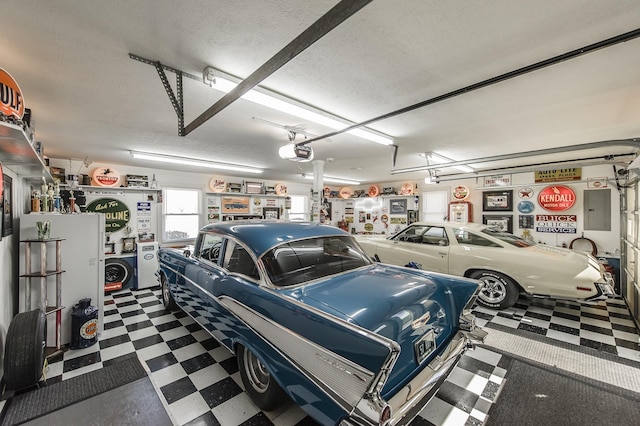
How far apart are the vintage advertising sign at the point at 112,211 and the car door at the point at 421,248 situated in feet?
20.3

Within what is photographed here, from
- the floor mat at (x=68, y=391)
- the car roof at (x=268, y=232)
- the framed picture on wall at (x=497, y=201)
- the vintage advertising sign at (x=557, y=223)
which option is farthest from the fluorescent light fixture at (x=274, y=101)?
the vintage advertising sign at (x=557, y=223)

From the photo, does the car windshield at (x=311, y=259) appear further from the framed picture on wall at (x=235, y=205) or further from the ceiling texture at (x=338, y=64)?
the framed picture on wall at (x=235, y=205)

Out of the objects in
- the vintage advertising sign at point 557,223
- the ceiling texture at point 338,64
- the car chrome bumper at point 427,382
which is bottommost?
the car chrome bumper at point 427,382

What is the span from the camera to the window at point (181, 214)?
6773mm

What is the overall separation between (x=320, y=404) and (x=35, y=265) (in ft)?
12.6

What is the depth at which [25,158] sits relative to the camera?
8.31ft

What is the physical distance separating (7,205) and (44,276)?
84 centimetres

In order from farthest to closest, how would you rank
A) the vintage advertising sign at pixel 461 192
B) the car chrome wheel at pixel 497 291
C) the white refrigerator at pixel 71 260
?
the vintage advertising sign at pixel 461 192 < the car chrome wheel at pixel 497 291 < the white refrigerator at pixel 71 260

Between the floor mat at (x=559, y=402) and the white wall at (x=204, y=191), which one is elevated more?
the white wall at (x=204, y=191)

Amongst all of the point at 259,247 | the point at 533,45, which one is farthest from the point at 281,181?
the point at 533,45

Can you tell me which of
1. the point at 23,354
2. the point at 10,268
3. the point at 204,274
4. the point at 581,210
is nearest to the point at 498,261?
the point at 581,210

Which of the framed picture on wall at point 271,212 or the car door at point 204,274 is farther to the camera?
the framed picture on wall at point 271,212

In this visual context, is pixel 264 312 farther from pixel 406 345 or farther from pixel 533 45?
pixel 533 45

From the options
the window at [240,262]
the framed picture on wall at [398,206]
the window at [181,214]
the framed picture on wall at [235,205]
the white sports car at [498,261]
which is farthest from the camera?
the framed picture on wall at [398,206]
